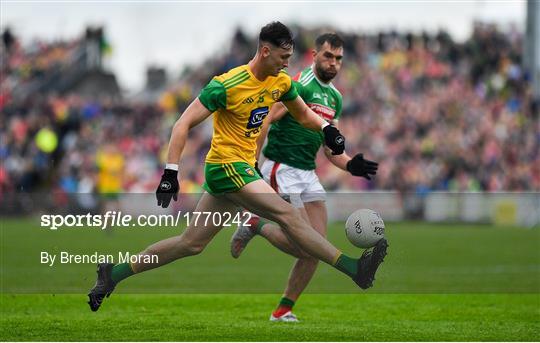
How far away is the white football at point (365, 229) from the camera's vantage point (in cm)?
1076

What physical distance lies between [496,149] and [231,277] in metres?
20.1

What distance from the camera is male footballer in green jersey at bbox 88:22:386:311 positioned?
10312 millimetres

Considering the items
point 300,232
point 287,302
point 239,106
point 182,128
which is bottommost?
point 287,302

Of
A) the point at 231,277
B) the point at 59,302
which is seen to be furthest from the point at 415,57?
the point at 59,302

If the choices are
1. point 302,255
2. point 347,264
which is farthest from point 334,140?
point 302,255

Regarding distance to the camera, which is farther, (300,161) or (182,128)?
(300,161)

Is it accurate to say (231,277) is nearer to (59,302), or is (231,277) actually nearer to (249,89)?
(59,302)

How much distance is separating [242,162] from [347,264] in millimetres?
1340

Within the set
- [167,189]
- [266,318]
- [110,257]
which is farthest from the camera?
[266,318]

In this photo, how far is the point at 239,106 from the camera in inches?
410

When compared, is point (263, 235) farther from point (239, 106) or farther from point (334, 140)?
point (239, 106)

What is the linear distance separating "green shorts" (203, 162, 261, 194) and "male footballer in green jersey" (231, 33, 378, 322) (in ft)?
4.02

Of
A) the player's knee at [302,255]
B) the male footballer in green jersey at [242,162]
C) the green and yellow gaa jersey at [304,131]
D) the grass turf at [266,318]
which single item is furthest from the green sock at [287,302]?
the male footballer in green jersey at [242,162]

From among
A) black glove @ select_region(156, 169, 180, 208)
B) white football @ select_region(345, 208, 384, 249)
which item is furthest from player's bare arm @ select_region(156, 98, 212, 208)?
white football @ select_region(345, 208, 384, 249)
